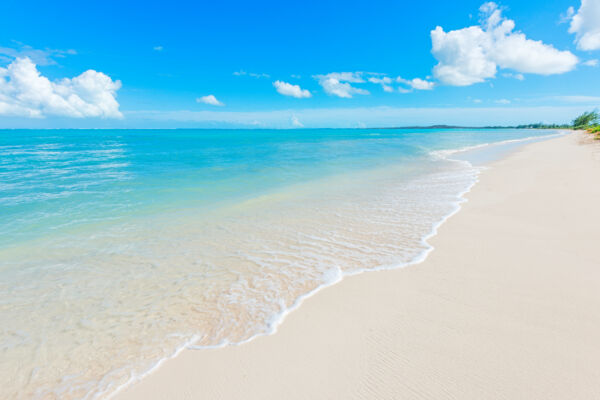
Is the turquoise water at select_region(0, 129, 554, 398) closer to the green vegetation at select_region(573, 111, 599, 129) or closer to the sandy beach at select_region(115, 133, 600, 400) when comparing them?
the sandy beach at select_region(115, 133, 600, 400)

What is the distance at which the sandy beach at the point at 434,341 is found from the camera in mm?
2600

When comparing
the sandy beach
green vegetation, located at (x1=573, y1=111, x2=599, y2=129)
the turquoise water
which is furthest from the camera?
green vegetation, located at (x1=573, y1=111, x2=599, y2=129)

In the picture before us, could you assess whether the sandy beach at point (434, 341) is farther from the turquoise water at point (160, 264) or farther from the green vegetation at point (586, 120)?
the green vegetation at point (586, 120)

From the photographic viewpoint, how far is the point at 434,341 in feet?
10.2

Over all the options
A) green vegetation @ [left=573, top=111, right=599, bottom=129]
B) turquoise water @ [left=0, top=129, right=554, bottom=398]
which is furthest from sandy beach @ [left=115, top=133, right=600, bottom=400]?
green vegetation @ [left=573, top=111, right=599, bottom=129]

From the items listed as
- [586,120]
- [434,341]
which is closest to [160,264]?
[434,341]

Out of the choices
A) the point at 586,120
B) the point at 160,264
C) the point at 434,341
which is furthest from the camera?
the point at 586,120

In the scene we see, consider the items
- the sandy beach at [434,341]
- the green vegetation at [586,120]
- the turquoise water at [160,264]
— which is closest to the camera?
the sandy beach at [434,341]

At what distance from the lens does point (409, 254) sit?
5410mm

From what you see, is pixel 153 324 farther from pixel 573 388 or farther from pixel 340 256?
pixel 573 388

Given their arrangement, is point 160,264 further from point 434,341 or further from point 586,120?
point 586,120

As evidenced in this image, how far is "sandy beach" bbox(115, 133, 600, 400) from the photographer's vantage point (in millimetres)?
2600

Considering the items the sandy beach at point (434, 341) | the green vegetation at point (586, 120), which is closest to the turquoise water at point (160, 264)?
the sandy beach at point (434, 341)

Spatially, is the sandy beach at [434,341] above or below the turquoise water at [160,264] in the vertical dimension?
above
